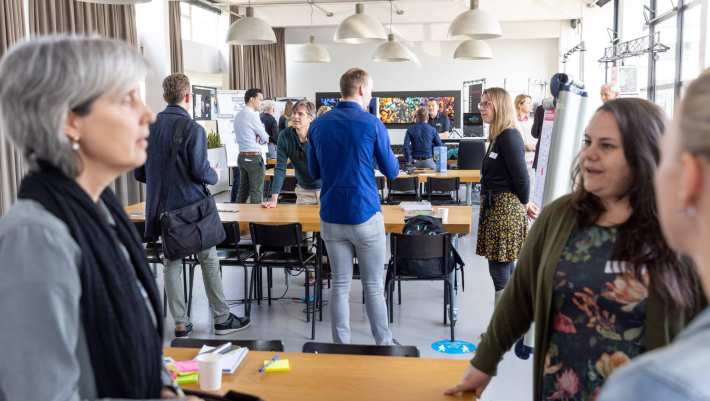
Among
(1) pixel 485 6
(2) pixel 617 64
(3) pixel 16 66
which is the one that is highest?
(1) pixel 485 6

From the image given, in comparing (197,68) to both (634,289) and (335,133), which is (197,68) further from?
(634,289)

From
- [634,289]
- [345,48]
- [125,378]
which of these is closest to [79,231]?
[125,378]

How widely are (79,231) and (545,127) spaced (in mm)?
2264

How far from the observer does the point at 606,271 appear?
1643mm

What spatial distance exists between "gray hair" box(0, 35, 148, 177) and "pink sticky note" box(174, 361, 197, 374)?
1.00 m

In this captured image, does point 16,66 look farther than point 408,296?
No

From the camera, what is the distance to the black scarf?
3.84 ft

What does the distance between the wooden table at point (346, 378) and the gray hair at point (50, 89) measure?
3.21 feet

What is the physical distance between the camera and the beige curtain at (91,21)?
6.83 meters

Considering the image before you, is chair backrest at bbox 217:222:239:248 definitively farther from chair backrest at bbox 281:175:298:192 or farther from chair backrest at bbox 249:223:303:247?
chair backrest at bbox 281:175:298:192

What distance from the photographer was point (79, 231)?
1172 millimetres

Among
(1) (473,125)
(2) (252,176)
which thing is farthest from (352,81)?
(1) (473,125)

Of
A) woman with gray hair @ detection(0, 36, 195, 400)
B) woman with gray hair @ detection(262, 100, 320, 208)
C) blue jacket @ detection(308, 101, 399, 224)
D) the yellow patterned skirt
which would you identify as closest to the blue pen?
woman with gray hair @ detection(0, 36, 195, 400)

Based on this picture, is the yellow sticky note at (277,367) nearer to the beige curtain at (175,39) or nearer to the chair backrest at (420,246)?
the chair backrest at (420,246)
